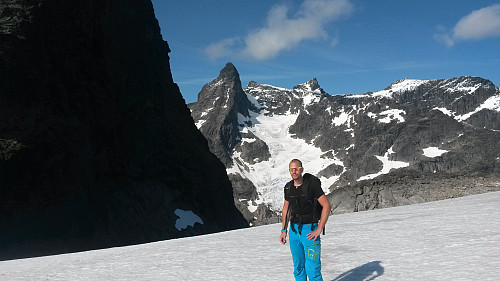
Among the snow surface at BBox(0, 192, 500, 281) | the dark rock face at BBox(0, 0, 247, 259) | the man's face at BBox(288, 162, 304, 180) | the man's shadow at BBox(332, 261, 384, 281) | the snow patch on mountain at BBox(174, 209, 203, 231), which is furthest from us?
the snow patch on mountain at BBox(174, 209, 203, 231)

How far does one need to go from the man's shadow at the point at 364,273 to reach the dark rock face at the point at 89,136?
31.7m

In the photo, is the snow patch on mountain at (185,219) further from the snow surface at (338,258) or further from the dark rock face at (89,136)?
the snow surface at (338,258)

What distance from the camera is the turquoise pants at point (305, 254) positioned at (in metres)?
6.64

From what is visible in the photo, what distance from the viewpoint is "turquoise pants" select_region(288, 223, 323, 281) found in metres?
6.64

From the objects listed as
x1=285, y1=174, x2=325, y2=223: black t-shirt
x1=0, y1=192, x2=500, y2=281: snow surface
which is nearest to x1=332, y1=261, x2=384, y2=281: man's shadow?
x1=0, y1=192, x2=500, y2=281: snow surface

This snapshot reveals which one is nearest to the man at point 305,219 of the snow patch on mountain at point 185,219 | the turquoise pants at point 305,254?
the turquoise pants at point 305,254

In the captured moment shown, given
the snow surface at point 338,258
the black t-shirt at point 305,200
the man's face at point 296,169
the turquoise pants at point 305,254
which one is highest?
the man's face at point 296,169

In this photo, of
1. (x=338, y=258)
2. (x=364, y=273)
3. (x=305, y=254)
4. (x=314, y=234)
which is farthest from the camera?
(x=338, y=258)

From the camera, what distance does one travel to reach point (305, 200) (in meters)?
6.82

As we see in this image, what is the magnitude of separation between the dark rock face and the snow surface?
26407 millimetres

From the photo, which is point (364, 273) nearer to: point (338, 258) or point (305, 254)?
point (338, 258)

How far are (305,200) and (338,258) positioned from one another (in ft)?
10.5

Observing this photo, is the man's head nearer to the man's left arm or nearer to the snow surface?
the man's left arm

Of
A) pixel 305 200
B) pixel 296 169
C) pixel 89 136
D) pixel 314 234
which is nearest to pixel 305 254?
pixel 314 234
